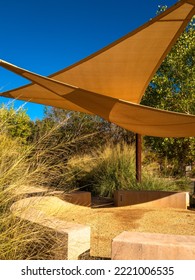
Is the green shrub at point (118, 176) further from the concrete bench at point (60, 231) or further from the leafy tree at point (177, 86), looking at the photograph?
the concrete bench at point (60, 231)

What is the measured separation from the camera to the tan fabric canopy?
4.14 m

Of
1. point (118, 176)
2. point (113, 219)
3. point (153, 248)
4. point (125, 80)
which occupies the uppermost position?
point (125, 80)

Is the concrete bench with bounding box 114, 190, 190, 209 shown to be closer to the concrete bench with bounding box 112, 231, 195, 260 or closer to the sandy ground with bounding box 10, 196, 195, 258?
the sandy ground with bounding box 10, 196, 195, 258

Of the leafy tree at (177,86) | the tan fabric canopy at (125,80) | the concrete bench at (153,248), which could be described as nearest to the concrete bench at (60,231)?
the concrete bench at (153,248)

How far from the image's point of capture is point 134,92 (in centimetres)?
642

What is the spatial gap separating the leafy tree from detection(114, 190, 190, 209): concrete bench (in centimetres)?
335

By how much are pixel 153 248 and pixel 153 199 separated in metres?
3.83

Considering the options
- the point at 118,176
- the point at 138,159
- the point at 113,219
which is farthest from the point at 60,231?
the point at 118,176

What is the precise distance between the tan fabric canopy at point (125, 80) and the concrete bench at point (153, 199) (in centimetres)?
104

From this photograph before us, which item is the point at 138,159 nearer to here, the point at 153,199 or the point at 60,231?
the point at 153,199

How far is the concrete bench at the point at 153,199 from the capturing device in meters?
5.73

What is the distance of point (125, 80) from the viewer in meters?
5.90
